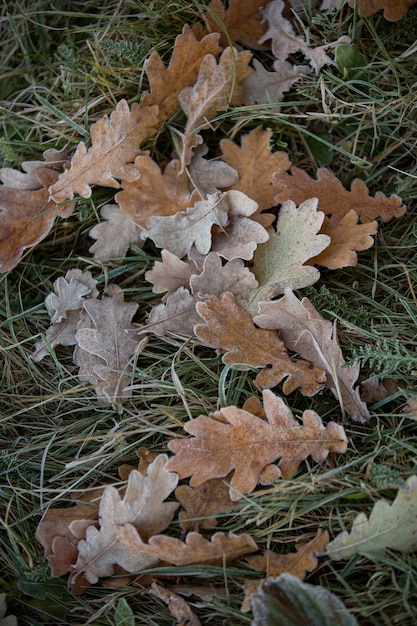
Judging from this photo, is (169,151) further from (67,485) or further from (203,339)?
(67,485)

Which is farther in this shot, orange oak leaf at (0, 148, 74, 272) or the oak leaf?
orange oak leaf at (0, 148, 74, 272)

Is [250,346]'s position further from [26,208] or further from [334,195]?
[26,208]

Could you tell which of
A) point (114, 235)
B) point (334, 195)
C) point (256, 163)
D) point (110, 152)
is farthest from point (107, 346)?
point (334, 195)

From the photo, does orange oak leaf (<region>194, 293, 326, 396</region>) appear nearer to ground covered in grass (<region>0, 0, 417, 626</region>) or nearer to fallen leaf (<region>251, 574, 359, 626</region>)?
ground covered in grass (<region>0, 0, 417, 626</region>)

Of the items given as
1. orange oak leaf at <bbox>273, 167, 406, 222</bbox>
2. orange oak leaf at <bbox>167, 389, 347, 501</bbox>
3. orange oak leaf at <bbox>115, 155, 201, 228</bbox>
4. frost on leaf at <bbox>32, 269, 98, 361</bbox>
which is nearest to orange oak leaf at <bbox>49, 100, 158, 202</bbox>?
orange oak leaf at <bbox>115, 155, 201, 228</bbox>

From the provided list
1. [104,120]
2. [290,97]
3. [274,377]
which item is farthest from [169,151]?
[274,377]

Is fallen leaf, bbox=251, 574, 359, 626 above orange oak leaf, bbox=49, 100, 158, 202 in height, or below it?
below
